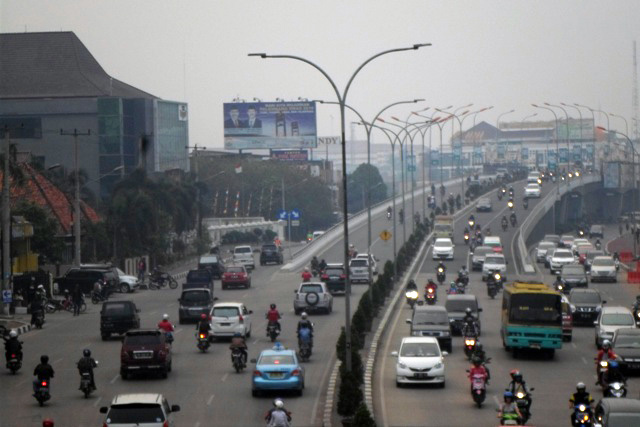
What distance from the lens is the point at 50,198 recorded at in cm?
8200

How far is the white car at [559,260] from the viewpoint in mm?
76812

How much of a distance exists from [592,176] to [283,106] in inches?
1754

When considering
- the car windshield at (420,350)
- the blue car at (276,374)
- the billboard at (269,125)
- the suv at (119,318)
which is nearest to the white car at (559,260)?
the suv at (119,318)

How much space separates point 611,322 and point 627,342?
244 inches

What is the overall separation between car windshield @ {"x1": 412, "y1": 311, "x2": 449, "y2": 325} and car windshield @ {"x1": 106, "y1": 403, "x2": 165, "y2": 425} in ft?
61.1

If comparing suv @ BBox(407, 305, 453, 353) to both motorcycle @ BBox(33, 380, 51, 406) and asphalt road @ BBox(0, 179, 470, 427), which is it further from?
motorcycle @ BBox(33, 380, 51, 406)

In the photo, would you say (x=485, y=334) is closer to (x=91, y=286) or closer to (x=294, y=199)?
(x=91, y=286)

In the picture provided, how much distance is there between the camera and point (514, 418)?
77.0ft

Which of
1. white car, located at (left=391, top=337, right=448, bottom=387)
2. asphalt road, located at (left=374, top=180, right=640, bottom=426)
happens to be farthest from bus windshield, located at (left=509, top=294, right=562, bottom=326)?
white car, located at (left=391, top=337, right=448, bottom=387)

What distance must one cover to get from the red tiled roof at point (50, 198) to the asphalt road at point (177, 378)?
21.4 metres

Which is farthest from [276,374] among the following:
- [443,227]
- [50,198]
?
[443,227]

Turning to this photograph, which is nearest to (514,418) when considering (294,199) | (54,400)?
(54,400)

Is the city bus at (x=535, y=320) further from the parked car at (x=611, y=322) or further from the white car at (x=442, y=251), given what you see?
the white car at (x=442, y=251)

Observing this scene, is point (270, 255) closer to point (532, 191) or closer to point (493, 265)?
point (493, 265)
